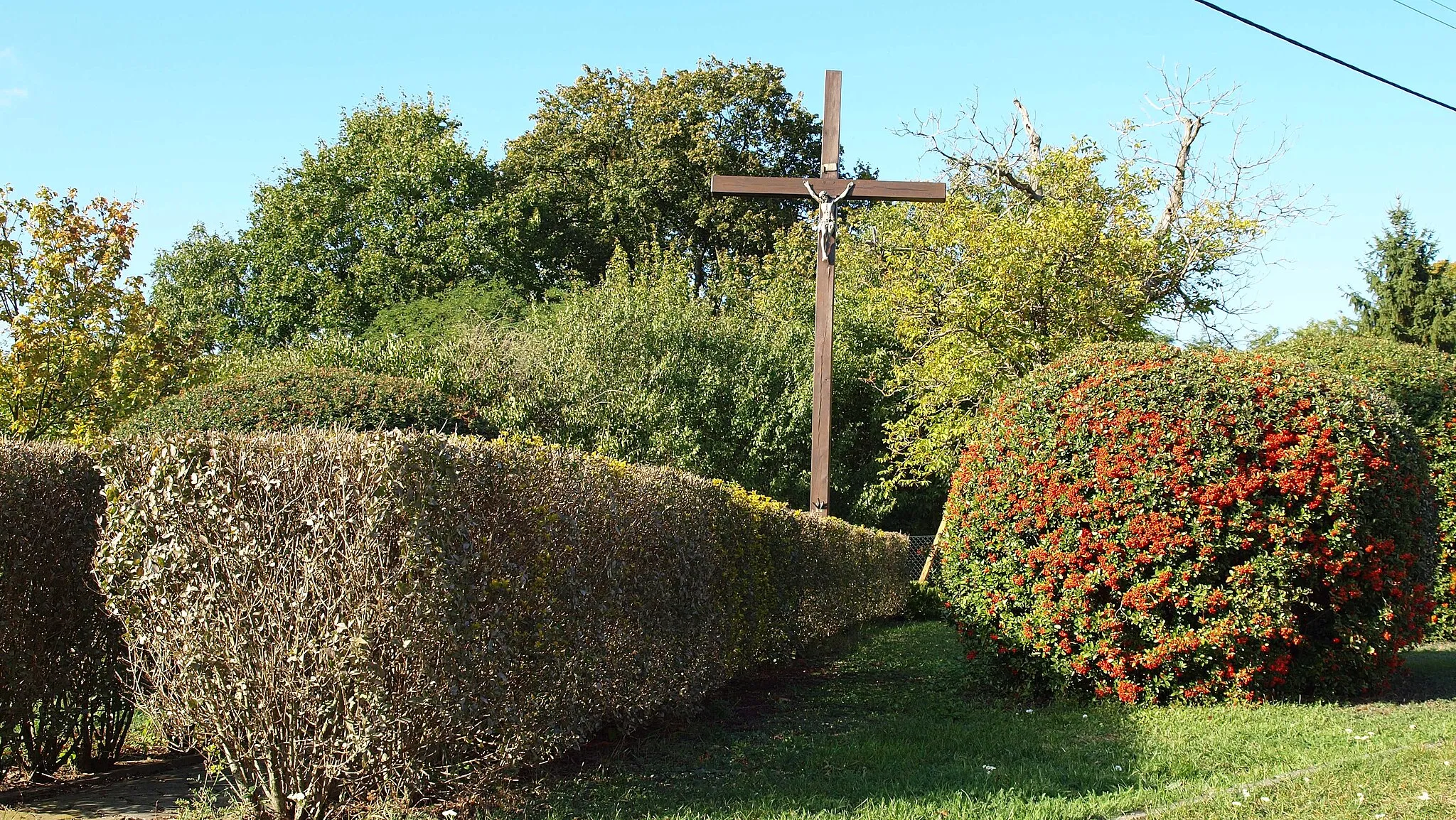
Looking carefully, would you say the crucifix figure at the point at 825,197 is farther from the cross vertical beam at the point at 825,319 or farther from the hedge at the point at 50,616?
the hedge at the point at 50,616

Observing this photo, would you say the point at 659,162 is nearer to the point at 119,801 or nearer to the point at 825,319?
the point at 825,319

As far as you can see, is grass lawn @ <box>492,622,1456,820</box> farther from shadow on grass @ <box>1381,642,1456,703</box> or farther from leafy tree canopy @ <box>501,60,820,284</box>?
leafy tree canopy @ <box>501,60,820,284</box>

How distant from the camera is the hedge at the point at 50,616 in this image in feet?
15.9

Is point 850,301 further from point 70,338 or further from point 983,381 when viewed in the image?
point 70,338

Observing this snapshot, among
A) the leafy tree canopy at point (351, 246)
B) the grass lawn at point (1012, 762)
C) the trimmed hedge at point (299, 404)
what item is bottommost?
the grass lawn at point (1012, 762)

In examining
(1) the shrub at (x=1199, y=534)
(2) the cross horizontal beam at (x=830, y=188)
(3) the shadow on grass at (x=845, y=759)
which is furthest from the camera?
(2) the cross horizontal beam at (x=830, y=188)

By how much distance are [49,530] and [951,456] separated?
1492 centimetres

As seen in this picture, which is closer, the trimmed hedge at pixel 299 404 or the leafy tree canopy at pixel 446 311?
the trimmed hedge at pixel 299 404

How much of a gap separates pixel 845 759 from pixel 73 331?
44.1 ft

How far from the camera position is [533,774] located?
520 centimetres

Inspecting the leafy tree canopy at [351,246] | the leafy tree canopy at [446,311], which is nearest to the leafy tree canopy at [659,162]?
the leafy tree canopy at [351,246]

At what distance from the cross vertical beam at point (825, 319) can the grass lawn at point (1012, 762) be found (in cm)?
375

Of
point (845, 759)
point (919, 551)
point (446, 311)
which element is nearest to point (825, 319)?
point (845, 759)

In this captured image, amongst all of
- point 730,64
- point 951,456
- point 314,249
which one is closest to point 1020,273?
point 951,456
